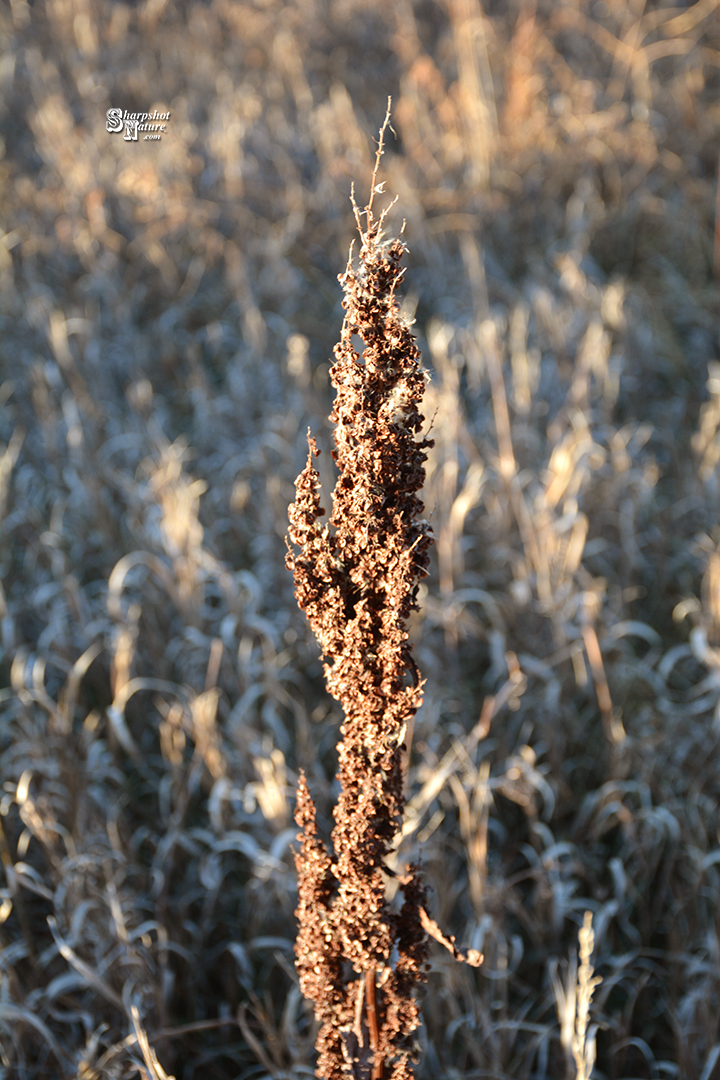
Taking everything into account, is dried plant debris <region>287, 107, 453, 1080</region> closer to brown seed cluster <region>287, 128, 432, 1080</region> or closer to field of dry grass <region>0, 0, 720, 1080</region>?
brown seed cluster <region>287, 128, 432, 1080</region>

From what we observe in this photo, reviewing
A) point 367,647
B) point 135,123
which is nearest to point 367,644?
point 367,647

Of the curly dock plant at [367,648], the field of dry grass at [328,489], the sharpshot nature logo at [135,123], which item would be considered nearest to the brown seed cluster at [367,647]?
the curly dock plant at [367,648]

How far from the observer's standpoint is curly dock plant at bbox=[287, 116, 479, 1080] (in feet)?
3.41

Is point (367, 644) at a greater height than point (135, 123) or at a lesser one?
lesser

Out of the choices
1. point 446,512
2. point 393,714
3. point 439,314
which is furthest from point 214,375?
point 393,714

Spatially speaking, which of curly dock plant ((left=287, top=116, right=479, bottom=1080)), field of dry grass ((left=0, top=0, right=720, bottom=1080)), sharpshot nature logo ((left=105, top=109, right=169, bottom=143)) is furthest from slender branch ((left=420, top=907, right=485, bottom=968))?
sharpshot nature logo ((left=105, top=109, right=169, bottom=143))

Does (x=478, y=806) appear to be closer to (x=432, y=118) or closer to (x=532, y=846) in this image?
(x=532, y=846)

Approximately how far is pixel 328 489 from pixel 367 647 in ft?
6.59

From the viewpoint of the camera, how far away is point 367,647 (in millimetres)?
1123

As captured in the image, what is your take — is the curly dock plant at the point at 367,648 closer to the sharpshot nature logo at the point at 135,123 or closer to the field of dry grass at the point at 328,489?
the field of dry grass at the point at 328,489

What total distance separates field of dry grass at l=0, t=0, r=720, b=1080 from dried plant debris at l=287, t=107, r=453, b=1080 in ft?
0.45

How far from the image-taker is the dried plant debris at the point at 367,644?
Answer: 104 cm

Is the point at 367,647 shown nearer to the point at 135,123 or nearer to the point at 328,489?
the point at 328,489

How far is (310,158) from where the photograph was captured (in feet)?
16.6
